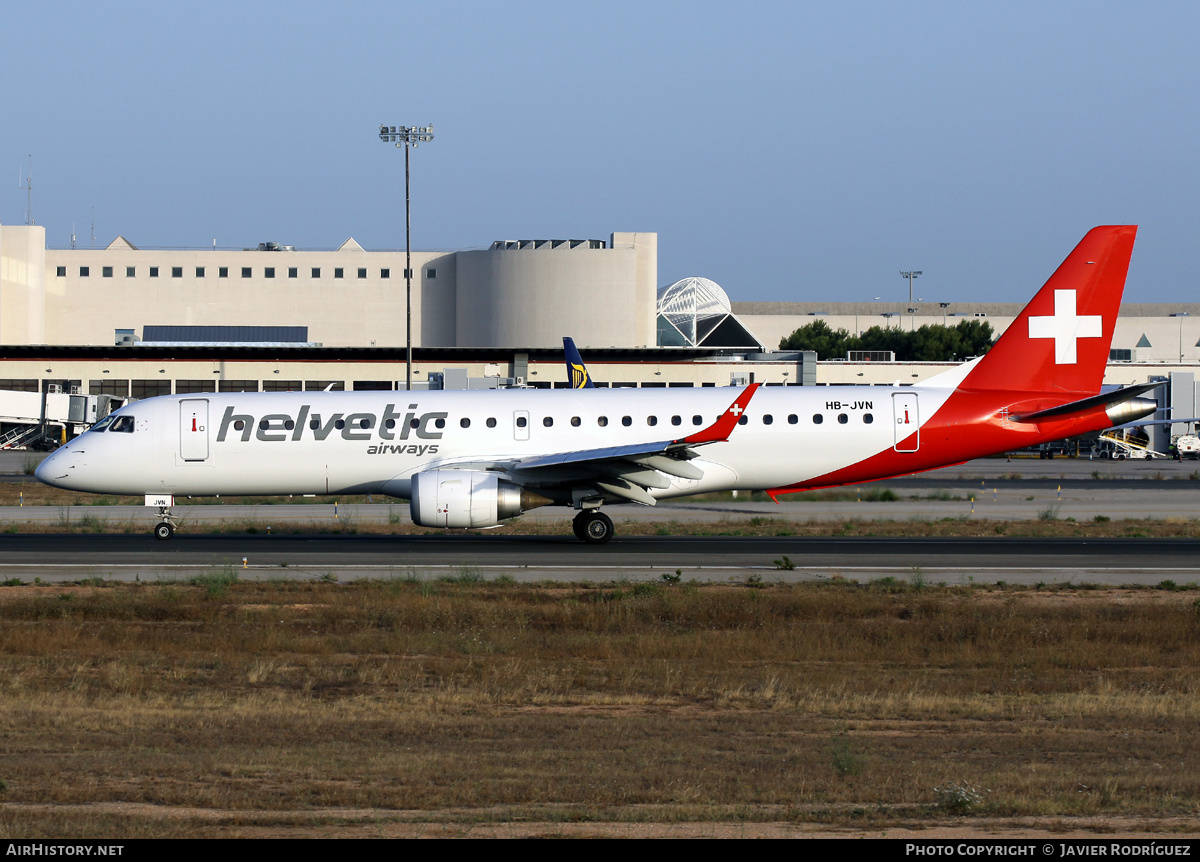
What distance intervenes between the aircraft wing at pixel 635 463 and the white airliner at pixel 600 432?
9 centimetres

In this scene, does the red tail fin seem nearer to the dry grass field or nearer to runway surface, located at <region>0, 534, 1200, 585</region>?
runway surface, located at <region>0, 534, 1200, 585</region>

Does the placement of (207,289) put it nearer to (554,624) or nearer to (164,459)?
(164,459)

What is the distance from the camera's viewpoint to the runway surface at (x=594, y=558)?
73.5ft

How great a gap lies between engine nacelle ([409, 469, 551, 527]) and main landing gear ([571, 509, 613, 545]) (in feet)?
7.75

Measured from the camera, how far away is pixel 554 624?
58.2 feet

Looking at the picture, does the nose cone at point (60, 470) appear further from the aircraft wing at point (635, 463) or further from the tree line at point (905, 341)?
the tree line at point (905, 341)

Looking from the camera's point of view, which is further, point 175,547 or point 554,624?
point 175,547

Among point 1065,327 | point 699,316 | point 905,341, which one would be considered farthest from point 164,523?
point 905,341

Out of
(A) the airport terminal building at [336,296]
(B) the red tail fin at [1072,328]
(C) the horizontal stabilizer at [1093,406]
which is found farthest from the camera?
(A) the airport terminal building at [336,296]

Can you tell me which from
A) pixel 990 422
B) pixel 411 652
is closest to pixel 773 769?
pixel 411 652

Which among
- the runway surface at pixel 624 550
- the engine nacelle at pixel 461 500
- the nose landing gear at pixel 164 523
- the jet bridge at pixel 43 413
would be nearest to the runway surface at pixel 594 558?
the runway surface at pixel 624 550

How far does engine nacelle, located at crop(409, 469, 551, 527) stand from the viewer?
25.4 metres
